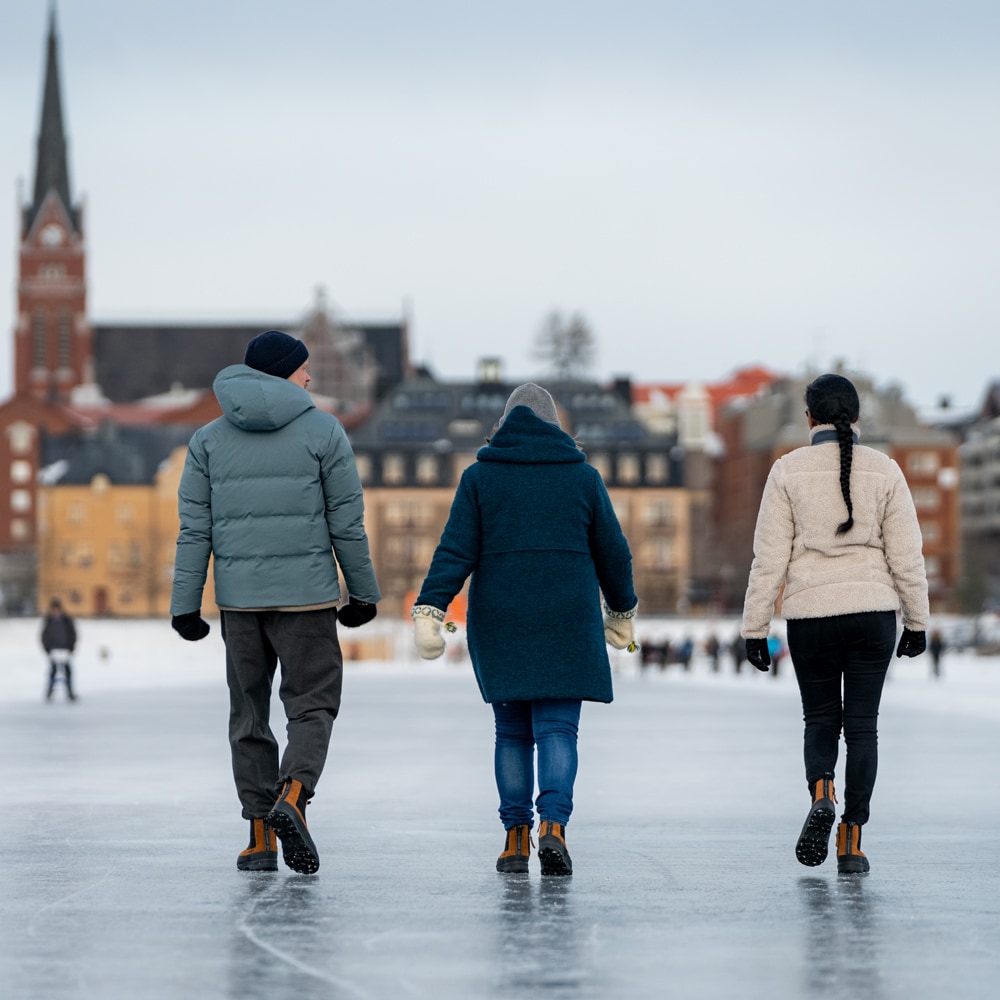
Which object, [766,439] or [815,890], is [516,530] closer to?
[815,890]

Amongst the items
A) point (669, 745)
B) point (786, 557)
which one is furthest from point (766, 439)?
point (786, 557)

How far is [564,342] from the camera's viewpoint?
115 metres

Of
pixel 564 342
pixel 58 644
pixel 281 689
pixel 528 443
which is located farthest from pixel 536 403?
pixel 564 342

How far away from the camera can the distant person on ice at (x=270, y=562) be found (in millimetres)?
7660

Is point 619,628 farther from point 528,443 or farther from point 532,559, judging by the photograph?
point 528,443

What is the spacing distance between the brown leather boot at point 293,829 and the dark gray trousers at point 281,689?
0.50 ft

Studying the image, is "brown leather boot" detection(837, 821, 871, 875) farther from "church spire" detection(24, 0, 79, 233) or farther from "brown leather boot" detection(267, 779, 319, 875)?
"church spire" detection(24, 0, 79, 233)

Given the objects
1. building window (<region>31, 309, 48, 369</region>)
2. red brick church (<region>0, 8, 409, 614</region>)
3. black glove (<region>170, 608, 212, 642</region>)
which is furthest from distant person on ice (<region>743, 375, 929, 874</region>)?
building window (<region>31, 309, 48, 369</region>)

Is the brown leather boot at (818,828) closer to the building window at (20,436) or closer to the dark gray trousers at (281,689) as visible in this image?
the dark gray trousers at (281,689)

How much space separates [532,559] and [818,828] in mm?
1378

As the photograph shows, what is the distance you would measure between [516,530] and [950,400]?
161 metres

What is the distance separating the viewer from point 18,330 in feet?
484

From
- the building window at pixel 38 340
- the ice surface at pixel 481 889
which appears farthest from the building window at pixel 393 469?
the ice surface at pixel 481 889

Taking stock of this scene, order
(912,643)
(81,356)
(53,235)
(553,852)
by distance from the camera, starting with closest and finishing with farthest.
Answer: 1. (553,852)
2. (912,643)
3. (81,356)
4. (53,235)
